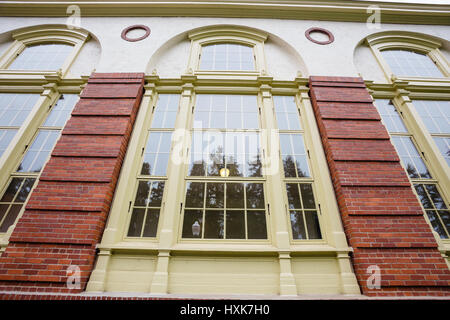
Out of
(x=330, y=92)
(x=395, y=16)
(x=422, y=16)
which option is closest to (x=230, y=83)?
(x=330, y=92)

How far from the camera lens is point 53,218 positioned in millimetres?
3021

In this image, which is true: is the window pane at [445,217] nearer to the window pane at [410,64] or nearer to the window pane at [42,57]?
the window pane at [410,64]

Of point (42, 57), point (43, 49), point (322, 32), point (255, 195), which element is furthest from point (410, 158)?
point (43, 49)

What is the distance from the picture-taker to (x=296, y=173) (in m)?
3.82

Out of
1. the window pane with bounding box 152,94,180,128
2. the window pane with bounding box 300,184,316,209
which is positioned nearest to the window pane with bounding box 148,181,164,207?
the window pane with bounding box 152,94,180,128

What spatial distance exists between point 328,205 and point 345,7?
5868mm

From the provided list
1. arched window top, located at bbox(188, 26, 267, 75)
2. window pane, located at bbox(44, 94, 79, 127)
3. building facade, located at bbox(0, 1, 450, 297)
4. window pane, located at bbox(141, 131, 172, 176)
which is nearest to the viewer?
building facade, located at bbox(0, 1, 450, 297)

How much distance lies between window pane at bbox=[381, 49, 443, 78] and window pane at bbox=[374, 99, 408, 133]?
1.29 metres

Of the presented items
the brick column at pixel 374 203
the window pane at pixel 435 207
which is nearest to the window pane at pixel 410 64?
the brick column at pixel 374 203

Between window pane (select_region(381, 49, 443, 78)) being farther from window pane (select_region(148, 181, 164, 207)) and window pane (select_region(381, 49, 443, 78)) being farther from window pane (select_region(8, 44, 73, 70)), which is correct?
window pane (select_region(8, 44, 73, 70))

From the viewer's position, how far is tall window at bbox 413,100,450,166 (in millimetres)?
4253

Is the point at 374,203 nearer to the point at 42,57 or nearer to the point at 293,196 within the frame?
the point at 293,196
